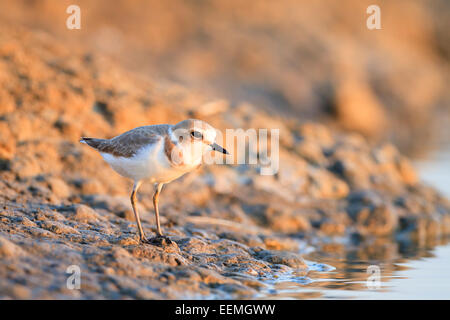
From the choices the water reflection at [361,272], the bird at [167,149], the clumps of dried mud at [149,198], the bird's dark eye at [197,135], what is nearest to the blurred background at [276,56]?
the clumps of dried mud at [149,198]

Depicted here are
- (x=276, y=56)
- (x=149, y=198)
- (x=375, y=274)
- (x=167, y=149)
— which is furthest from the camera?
(x=276, y=56)

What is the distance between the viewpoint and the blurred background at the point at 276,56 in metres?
16.1

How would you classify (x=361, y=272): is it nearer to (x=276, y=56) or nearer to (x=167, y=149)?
(x=167, y=149)

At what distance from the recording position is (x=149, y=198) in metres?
8.37

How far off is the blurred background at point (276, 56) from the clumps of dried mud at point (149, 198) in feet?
12.7

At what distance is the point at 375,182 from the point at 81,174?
5.19 metres

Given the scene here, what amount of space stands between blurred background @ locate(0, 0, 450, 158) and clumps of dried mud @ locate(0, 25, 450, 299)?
3.87m

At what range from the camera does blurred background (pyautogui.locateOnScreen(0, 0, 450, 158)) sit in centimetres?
1611

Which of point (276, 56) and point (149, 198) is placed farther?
point (276, 56)

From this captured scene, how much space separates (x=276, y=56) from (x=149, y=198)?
449 inches

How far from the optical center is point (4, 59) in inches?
367

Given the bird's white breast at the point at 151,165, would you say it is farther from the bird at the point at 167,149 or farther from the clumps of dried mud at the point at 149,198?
the clumps of dried mud at the point at 149,198

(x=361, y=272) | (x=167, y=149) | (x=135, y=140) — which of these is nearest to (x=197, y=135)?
(x=167, y=149)
